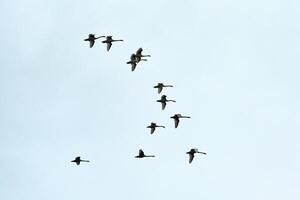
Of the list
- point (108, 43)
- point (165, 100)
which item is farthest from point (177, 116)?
point (108, 43)

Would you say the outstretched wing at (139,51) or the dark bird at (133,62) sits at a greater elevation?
the outstretched wing at (139,51)

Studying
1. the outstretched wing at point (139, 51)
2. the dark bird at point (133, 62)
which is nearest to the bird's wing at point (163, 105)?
the dark bird at point (133, 62)

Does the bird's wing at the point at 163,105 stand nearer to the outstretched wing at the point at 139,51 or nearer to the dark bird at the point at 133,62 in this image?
the dark bird at the point at 133,62

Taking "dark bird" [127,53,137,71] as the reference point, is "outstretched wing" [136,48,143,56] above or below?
above

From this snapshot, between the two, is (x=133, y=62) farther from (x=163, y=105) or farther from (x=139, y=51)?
(x=163, y=105)

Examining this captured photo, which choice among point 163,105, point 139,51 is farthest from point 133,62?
point 163,105

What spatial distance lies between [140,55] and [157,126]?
13.9m

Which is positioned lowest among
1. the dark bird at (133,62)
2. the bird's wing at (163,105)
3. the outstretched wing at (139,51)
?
the bird's wing at (163,105)

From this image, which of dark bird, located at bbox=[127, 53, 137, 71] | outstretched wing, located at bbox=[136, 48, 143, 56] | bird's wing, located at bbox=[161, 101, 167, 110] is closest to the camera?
dark bird, located at bbox=[127, 53, 137, 71]

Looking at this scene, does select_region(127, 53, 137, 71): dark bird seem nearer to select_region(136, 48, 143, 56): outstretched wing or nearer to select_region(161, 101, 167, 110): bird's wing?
select_region(136, 48, 143, 56): outstretched wing

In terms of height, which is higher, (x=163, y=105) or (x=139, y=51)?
(x=139, y=51)

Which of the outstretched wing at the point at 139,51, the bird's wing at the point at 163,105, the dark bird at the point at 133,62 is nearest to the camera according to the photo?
the dark bird at the point at 133,62

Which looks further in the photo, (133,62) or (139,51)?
(139,51)

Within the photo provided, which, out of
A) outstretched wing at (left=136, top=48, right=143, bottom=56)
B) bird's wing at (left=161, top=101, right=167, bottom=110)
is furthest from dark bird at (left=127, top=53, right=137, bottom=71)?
bird's wing at (left=161, top=101, right=167, bottom=110)
